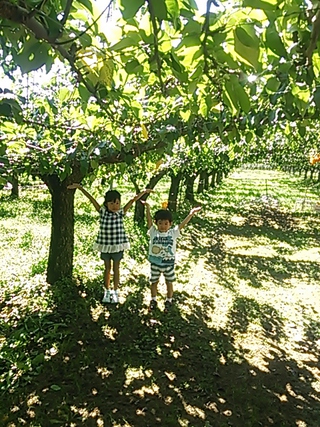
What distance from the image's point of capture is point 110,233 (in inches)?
203

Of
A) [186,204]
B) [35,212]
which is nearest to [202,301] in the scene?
[35,212]

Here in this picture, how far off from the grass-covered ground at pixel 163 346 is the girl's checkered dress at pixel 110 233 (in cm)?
86

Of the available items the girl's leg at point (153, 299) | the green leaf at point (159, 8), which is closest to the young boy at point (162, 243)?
the girl's leg at point (153, 299)

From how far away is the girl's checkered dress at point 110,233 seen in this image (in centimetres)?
515

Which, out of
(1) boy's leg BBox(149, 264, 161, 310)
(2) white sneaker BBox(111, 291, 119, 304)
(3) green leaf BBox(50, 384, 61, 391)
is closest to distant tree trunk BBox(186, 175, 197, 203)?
(2) white sneaker BBox(111, 291, 119, 304)

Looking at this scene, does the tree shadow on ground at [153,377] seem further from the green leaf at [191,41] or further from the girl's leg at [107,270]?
the green leaf at [191,41]

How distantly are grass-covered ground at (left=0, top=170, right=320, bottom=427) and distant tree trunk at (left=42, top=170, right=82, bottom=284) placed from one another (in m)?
0.27

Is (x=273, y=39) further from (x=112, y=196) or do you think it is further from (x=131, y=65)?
(x=112, y=196)

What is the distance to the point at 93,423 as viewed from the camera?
3.23 metres

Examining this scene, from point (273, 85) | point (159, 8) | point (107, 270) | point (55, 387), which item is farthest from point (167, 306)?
point (159, 8)

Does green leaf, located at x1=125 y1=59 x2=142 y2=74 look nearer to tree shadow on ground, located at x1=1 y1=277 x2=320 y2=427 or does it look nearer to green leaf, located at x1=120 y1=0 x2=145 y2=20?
green leaf, located at x1=120 y1=0 x2=145 y2=20

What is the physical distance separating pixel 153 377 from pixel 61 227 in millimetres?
2964

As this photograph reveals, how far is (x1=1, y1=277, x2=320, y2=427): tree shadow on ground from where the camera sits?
3.36 metres

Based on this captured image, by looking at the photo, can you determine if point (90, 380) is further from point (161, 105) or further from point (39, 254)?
point (39, 254)
